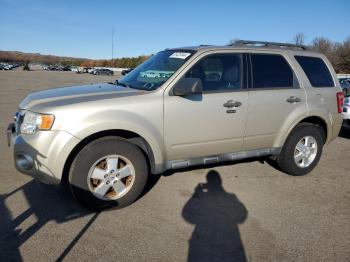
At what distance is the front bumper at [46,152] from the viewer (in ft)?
11.5

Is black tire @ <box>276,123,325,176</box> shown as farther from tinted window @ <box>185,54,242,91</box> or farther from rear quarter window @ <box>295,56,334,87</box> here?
tinted window @ <box>185,54,242,91</box>

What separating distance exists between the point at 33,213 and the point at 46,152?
2.46 ft

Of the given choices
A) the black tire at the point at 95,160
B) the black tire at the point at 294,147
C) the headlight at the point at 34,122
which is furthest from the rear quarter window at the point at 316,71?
the headlight at the point at 34,122

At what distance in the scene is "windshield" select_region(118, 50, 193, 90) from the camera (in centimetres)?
429

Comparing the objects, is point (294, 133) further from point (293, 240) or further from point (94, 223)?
point (94, 223)

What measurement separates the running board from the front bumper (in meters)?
1.30

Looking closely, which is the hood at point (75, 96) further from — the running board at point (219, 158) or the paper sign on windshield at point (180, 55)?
the running board at point (219, 158)

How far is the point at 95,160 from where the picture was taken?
12.2 feet

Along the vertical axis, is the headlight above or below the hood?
below

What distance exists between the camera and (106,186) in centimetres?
386

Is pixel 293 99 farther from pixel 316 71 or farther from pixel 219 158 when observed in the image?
pixel 219 158

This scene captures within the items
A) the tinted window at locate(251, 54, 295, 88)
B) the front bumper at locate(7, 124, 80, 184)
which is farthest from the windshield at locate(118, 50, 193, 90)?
the front bumper at locate(7, 124, 80, 184)

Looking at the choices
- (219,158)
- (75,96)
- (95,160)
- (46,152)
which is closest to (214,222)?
(219,158)

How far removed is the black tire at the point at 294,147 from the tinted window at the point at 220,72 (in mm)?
1275
